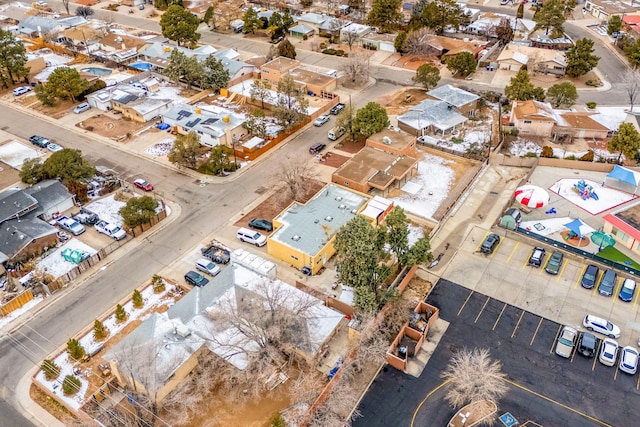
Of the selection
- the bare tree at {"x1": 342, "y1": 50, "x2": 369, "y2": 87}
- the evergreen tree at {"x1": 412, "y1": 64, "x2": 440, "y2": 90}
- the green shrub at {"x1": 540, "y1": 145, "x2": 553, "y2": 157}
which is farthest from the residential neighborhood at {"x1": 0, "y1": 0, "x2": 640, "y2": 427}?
the green shrub at {"x1": 540, "y1": 145, "x2": 553, "y2": 157}

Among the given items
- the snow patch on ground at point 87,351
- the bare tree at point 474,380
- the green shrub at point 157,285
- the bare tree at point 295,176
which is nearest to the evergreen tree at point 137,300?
the snow patch on ground at point 87,351

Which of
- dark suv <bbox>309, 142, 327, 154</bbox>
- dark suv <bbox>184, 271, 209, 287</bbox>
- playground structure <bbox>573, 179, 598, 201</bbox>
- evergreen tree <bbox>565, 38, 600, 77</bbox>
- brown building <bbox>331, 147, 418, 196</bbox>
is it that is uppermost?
evergreen tree <bbox>565, 38, 600, 77</bbox>

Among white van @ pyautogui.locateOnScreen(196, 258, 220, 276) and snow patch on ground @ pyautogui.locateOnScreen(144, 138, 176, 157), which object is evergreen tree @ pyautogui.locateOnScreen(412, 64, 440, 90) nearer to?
snow patch on ground @ pyautogui.locateOnScreen(144, 138, 176, 157)

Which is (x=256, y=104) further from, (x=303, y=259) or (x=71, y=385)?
(x=71, y=385)

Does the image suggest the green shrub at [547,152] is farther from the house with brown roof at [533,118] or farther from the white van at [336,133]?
the white van at [336,133]

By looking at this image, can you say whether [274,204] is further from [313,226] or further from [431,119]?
[431,119]

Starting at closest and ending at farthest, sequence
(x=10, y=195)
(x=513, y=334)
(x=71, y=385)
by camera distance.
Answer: (x=71, y=385)
(x=513, y=334)
(x=10, y=195)

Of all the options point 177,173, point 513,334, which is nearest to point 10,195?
point 177,173

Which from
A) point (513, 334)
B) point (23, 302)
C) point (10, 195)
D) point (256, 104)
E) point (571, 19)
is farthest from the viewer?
point (571, 19)
